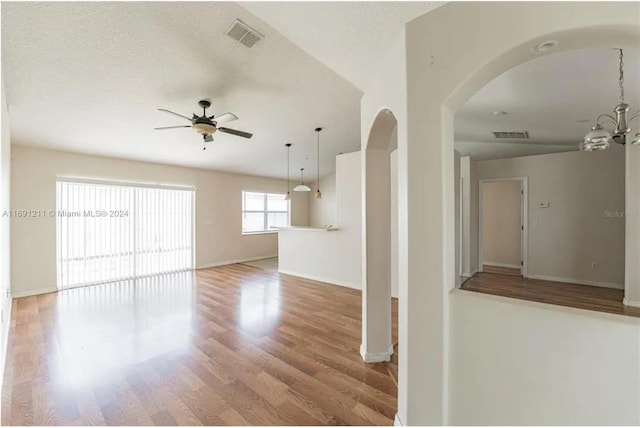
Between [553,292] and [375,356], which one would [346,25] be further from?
Result: [553,292]

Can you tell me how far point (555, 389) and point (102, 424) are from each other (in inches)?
110

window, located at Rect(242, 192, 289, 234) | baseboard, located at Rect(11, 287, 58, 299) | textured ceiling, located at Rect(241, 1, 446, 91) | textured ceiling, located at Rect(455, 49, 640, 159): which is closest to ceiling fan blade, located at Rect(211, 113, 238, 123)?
textured ceiling, located at Rect(241, 1, 446, 91)

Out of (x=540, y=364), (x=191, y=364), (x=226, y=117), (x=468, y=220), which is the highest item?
(x=226, y=117)

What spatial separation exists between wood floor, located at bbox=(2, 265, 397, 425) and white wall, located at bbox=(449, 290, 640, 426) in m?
0.70

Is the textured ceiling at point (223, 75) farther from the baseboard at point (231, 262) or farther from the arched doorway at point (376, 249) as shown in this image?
the baseboard at point (231, 262)

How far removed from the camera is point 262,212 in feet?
29.1

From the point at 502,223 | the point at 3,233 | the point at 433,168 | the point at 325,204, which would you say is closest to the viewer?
the point at 433,168

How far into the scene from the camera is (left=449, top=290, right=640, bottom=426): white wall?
130 cm

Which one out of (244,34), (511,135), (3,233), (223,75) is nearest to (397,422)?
(244,34)

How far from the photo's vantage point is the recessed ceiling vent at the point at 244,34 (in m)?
2.48

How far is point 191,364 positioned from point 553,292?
5718 mm

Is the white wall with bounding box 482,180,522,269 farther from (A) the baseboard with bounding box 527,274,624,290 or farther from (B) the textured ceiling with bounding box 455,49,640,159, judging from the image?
(B) the textured ceiling with bounding box 455,49,640,159

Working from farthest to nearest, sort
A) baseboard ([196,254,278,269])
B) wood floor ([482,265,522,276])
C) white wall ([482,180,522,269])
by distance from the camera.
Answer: baseboard ([196,254,278,269])
white wall ([482,180,522,269])
wood floor ([482,265,522,276])

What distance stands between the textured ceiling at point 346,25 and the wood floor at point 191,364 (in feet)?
8.87
